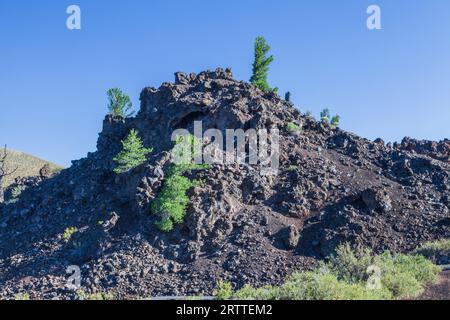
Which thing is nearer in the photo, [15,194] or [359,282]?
[359,282]

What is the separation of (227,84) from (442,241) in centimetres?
1800

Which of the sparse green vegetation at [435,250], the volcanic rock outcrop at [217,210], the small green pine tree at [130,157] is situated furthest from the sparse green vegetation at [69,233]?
the sparse green vegetation at [435,250]

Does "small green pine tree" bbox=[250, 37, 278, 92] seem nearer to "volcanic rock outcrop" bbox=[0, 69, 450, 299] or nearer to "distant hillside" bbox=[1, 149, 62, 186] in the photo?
"volcanic rock outcrop" bbox=[0, 69, 450, 299]

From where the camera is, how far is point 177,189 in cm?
2255

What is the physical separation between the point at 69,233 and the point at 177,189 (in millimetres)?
6403

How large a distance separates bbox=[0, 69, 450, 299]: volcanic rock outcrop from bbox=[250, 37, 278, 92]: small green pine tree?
6.21m

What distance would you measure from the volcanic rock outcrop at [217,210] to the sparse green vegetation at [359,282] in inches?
179

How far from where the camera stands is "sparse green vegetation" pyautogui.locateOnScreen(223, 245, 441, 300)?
11.0 meters

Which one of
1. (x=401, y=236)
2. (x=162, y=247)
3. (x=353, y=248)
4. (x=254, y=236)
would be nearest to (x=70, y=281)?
(x=162, y=247)

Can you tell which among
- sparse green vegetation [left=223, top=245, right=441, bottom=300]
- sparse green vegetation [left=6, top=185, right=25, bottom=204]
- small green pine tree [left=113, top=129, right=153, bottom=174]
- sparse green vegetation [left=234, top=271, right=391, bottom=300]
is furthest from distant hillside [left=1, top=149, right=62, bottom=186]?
sparse green vegetation [left=234, top=271, right=391, bottom=300]

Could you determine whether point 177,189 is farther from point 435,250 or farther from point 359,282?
point 435,250

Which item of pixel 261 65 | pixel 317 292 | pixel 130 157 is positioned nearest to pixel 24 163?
pixel 261 65

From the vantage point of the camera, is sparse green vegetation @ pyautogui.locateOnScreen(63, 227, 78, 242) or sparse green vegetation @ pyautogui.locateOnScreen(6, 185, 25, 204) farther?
sparse green vegetation @ pyautogui.locateOnScreen(6, 185, 25, 204)

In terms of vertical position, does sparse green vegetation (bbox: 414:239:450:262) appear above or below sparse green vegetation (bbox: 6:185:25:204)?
below
